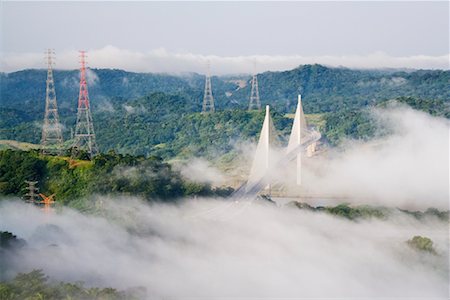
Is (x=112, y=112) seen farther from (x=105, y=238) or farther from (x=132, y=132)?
(x=105, y=238)

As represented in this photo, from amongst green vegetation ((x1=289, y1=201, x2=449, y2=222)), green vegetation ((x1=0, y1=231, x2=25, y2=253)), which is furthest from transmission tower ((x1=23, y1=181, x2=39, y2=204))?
green vegetation ((x1=289, y1=201, x2=449, y2=222))

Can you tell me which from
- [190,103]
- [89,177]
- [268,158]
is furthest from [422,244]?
[190,103]

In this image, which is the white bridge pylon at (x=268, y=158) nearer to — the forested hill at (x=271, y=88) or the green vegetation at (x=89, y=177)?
the green vegetation at (x=89, y=177)

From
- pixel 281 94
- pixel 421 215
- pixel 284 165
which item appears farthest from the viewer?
pixel 281 94

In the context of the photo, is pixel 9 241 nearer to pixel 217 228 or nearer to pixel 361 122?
pixel 217 228

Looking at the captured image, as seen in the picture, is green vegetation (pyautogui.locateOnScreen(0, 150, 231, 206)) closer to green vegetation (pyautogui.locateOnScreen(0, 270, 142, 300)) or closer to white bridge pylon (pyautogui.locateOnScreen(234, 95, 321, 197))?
white bridge pylon (pyautogui.locateOnScreen(234, 95, 321, 197))

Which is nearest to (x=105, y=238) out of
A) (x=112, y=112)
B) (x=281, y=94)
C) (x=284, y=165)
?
(x=284, y=165)

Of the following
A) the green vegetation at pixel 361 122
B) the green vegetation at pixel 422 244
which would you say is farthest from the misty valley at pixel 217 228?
the green vegetation at pixel 361 122
